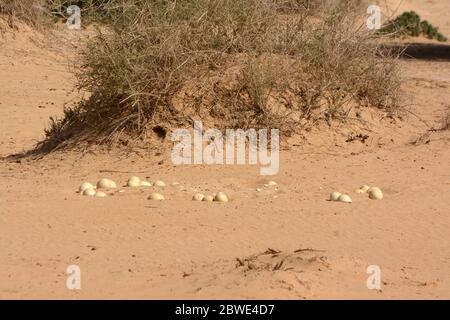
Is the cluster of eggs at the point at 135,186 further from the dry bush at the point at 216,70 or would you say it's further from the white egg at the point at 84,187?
the dry bush at the point at 216,70

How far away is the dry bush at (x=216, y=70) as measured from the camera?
991 cm

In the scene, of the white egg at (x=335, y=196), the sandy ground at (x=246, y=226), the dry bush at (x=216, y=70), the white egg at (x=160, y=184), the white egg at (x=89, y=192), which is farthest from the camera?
the dry bush at (x=216, y=70)

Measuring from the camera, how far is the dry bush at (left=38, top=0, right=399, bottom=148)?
991cm

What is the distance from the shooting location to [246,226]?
7574 mm

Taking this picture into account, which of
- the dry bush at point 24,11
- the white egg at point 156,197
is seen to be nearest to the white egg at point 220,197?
the white egg at point 156,197

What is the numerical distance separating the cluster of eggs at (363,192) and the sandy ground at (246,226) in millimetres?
70

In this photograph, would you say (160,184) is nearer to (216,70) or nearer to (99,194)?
(99,194)

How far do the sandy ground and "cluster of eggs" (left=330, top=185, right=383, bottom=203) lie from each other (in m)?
0.07

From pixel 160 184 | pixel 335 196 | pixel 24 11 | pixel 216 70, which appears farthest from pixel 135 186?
pixel 24 11

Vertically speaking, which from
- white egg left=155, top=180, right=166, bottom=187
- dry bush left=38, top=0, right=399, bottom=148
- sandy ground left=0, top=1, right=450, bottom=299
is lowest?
sandy ground left=0, top=1, right=450, bottom=299

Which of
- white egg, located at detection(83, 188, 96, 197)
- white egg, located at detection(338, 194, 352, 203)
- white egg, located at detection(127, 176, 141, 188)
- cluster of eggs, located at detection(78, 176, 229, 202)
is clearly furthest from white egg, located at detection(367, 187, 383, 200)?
white egg, located at detection(83, 188, 96, 197)

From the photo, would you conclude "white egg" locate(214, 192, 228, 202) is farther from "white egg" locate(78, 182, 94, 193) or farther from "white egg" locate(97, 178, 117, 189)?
"white egg" locate(78, 182, 94, 193)
